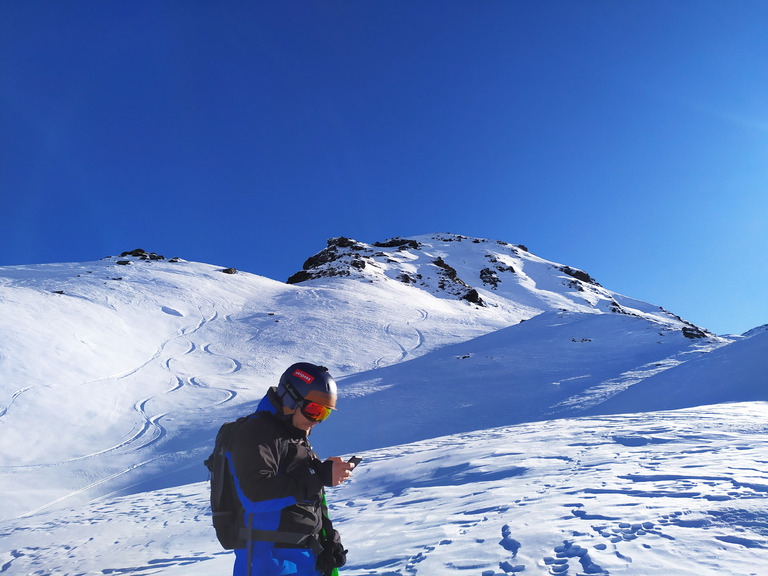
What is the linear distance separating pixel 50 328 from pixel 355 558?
2015 cm

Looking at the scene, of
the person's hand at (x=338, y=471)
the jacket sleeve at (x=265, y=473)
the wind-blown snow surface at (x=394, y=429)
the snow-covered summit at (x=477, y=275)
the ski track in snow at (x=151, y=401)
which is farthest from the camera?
the snow-covered summit at (x=477, y=275)

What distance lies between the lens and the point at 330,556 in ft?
8.17

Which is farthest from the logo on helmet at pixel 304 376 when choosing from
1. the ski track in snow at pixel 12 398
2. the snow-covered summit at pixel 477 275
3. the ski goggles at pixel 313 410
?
the snow-covered summit at pixel 477 275

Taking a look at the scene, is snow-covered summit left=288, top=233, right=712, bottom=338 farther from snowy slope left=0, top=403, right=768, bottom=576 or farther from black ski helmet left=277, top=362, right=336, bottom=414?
black ski helmet left=277, top=362, right=336, bottom=414

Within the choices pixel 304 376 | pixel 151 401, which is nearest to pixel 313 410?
pixel 304 376

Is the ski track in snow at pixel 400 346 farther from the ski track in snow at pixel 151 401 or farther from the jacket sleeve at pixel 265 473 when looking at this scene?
the jacket sleeve at pixel 265 473

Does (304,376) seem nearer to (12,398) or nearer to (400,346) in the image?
(12,398)

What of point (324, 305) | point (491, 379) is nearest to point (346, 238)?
point (324, 305)

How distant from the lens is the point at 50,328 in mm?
18406

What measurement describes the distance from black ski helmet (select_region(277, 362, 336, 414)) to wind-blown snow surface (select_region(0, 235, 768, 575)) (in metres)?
1.80

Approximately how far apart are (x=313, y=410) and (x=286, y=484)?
17.2 inches

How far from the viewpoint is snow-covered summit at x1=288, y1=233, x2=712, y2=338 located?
1928 inches

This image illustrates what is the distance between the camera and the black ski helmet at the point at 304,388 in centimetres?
256

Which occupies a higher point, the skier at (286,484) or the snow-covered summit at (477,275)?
the snow-covered summit at (477,275)
